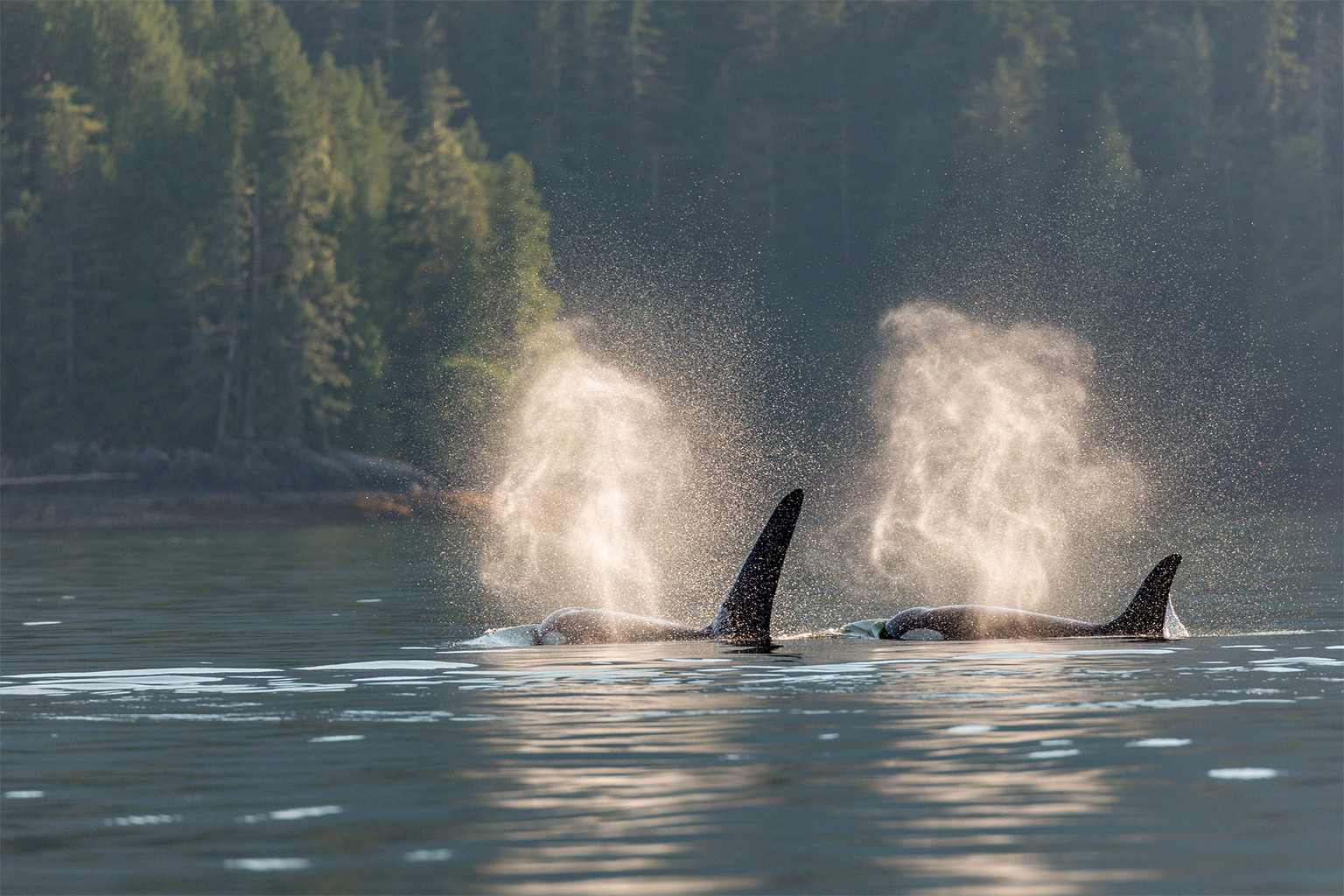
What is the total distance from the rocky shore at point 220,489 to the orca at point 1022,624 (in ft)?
211

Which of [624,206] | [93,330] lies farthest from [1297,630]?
[624,206]

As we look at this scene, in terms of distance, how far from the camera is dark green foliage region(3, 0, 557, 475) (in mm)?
102125

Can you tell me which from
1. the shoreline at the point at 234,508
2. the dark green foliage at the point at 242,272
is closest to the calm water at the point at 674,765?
the shoreline at the point at 234,508

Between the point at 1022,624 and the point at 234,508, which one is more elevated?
the point at 234,508

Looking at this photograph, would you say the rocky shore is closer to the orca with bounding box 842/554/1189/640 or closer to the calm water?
the calm water

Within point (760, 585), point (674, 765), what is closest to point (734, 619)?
point (760, 585)

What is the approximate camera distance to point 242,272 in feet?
340

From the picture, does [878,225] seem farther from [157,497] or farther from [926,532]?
[926,532]

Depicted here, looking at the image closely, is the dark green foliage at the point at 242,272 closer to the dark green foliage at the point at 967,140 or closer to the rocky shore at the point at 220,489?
the rocky shore at the point at 220,489

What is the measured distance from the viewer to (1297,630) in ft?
95.1

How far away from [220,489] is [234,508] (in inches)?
138

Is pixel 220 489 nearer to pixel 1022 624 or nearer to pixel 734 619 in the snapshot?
pixel 734 619

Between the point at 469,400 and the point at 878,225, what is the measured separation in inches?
1692

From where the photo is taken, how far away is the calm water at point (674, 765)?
12562mm
